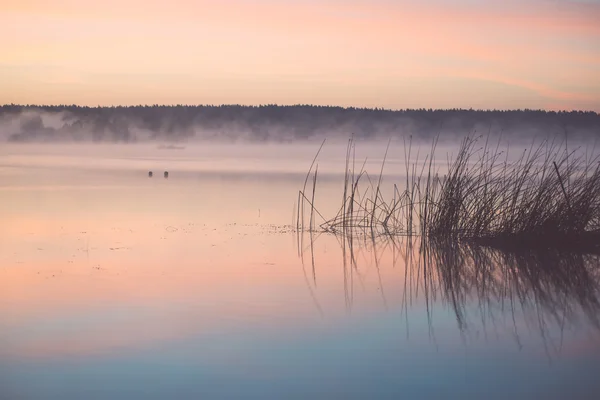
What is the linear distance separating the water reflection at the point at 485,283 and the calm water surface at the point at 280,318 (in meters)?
0.02

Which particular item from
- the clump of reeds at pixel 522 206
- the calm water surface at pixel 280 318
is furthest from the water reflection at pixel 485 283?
the clump of reeds at pixel 522 206

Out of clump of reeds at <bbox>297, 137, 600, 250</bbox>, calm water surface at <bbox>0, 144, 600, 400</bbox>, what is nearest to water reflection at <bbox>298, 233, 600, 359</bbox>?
calm water surface at <bbox>0, 144, 600, 400</bbox>

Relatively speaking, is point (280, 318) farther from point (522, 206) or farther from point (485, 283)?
point (522, 206)

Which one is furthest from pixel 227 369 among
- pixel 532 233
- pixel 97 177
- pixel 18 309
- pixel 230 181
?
pixel 97 177

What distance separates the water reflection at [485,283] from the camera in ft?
15.2

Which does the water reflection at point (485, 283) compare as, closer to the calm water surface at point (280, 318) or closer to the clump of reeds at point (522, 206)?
the calm water surface at point (280, 318)

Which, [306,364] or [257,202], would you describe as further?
[257,202]

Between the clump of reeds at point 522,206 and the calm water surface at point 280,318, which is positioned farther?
the clump of reeds at point 522,206

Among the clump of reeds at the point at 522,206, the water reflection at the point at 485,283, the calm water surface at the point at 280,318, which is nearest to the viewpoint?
the calm water surface at the point at 280,318

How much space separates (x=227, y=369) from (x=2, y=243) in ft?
14.1

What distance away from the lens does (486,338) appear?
4.26m

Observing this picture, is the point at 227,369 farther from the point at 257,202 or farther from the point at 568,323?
the point at 257,202

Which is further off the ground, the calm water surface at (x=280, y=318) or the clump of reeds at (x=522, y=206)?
the clump of reeds at (x=522, y=206)

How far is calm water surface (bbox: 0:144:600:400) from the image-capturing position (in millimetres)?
3473
